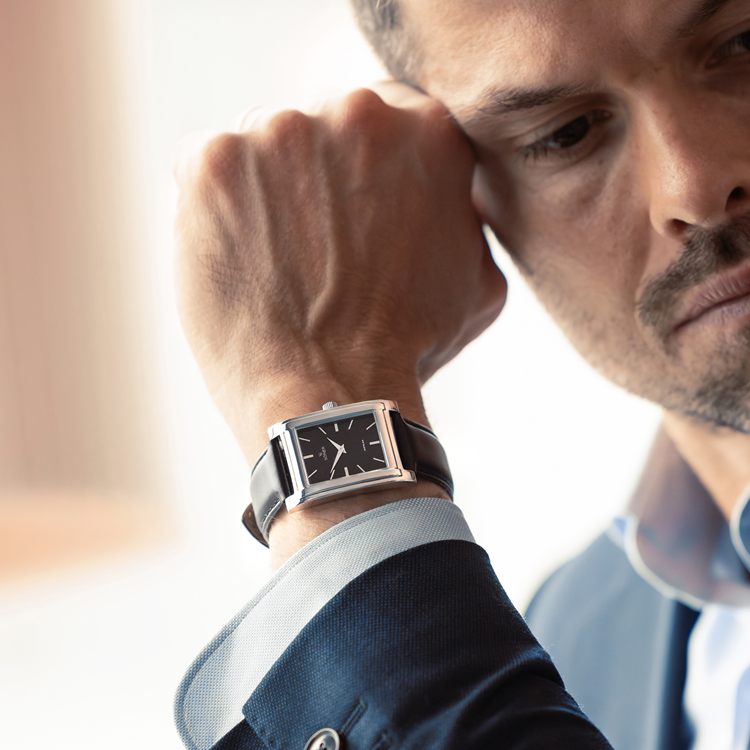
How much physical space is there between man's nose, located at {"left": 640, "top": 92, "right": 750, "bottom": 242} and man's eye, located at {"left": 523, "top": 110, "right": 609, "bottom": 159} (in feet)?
0.31

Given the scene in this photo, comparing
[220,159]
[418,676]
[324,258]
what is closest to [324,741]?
[418,676]

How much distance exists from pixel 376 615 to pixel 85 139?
1381 millimetres

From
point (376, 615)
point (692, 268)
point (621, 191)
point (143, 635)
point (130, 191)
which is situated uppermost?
point (130, 191)

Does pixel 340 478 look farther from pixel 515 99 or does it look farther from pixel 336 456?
pixel 515 99

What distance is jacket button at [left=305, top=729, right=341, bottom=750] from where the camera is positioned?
2.07 feet

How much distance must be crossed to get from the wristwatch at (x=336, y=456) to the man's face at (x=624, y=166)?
464 mm

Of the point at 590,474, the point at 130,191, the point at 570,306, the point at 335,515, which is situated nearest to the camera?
the point at 335,515

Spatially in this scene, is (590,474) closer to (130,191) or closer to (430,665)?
(130,191)

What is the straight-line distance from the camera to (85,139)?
1616 mm

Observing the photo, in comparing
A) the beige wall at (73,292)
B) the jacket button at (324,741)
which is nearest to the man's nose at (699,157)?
the jacket button at (324,741)

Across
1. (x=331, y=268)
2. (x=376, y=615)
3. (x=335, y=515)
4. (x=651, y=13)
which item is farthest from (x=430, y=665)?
(x=651, y=13)

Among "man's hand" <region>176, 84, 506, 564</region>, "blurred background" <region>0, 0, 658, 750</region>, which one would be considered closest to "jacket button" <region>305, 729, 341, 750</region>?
"man's hand" <region>176, 84, 506, 564</region>

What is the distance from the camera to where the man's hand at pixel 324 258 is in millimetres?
915

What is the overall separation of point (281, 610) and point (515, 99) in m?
0.74
